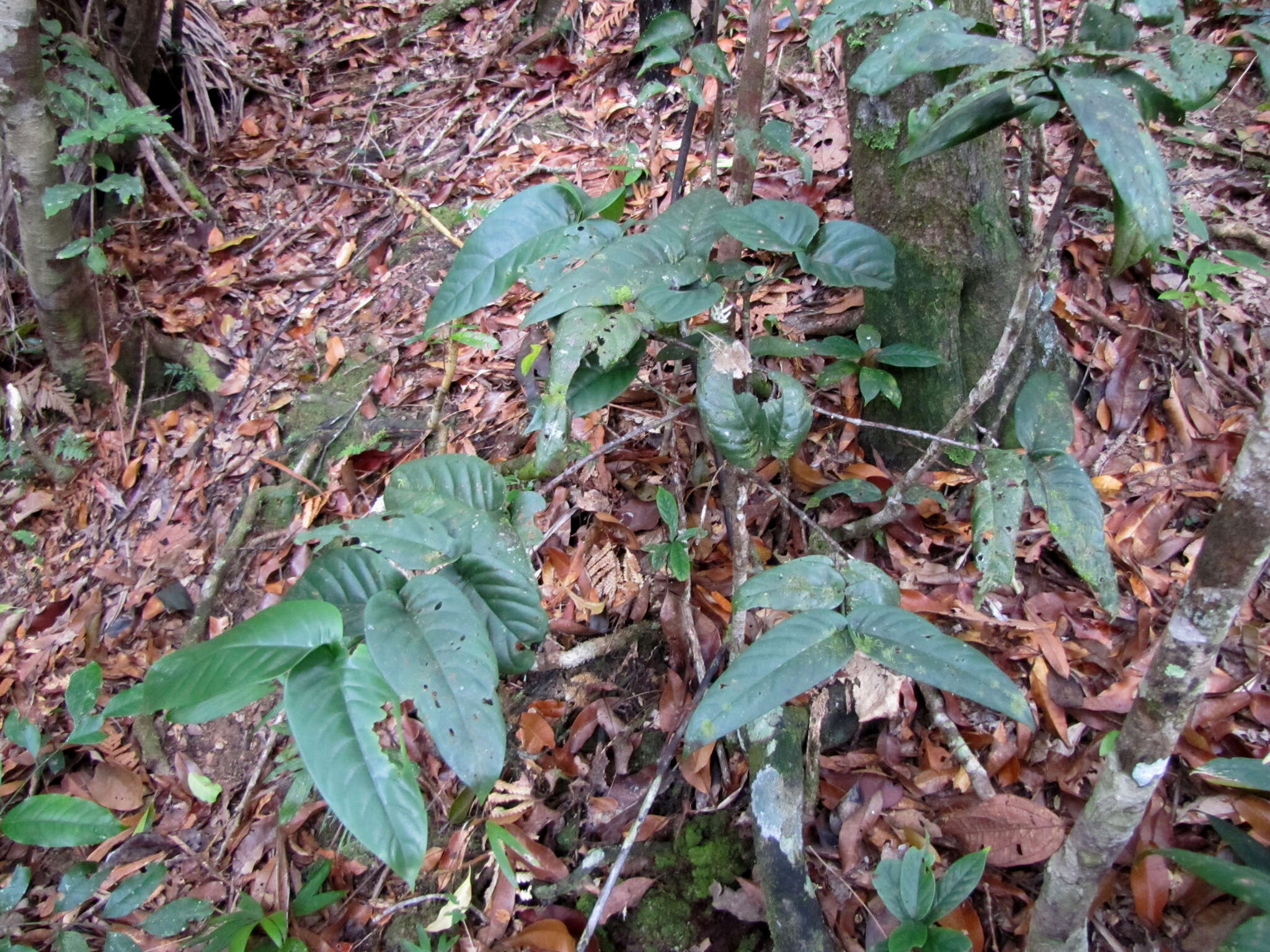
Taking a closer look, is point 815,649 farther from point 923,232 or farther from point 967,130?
point 923,232

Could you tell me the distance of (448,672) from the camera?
43.9 inches

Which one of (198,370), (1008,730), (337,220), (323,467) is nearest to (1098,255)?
(1008,730)

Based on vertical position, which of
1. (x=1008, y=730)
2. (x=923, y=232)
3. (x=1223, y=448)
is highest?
(x=923, y=232)

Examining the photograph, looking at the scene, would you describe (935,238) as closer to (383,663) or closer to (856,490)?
(856,490)

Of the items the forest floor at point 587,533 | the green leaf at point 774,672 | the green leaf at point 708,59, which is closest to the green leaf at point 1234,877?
the forest floor at point 587,533

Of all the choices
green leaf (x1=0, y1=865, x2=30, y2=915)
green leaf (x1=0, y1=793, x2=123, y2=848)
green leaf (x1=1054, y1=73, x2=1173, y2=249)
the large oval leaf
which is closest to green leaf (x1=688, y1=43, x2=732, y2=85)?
green leaf (x1=1054, y1=73, x2=1173, y2=249)

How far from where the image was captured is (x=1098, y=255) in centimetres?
244

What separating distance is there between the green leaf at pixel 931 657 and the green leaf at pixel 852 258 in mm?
726

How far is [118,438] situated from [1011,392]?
3.59 meters

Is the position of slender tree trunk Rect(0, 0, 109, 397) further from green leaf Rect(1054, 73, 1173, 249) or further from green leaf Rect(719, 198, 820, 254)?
green leaf Rect(1054, 73, 1173, 249)

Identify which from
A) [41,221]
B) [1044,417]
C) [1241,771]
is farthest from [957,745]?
[41,221]

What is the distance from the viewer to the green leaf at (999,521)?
4.42 ft

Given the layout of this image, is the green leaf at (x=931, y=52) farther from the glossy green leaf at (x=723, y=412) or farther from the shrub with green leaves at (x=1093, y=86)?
the glossy green leaf at (x=723, y=412)

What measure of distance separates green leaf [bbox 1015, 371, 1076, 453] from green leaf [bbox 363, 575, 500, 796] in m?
1.05
